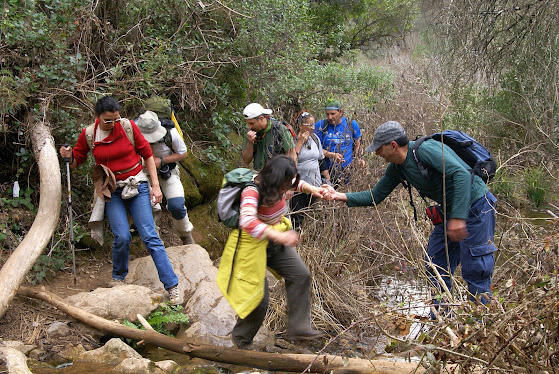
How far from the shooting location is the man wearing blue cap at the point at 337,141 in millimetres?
7141

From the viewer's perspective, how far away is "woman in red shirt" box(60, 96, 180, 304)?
5695mm

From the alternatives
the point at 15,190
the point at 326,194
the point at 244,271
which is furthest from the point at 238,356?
the point at 15,190

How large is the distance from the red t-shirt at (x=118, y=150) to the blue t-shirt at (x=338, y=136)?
2615mm

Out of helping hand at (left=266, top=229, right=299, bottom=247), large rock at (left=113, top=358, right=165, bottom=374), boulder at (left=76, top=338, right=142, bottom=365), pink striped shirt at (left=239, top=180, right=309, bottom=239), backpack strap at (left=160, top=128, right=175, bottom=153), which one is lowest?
boulder at (left=76, top=338, right=142, bottom=365)

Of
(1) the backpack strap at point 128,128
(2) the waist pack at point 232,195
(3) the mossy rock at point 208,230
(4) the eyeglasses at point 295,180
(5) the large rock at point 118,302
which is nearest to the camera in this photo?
(2) the waist pack at point 232,195

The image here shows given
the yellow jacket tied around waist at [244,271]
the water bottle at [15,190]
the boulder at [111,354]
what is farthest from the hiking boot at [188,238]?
the yellow jacket tied around waist at [244,271]

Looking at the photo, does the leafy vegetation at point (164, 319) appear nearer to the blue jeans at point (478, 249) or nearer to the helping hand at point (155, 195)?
the helping hand at point (155, 195)

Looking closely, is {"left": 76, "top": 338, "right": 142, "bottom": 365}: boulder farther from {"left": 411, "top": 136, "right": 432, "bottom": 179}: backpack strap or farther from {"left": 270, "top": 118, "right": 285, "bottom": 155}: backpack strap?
{"left": 411, "top": 136, "right": 432, "bottom": 179}: backpack strap

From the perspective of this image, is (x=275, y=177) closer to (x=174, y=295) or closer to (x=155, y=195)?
(x=155, y=195)

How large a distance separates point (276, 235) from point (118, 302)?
2.10 meters

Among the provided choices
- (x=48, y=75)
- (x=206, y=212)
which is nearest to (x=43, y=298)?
(x=48, y=75)

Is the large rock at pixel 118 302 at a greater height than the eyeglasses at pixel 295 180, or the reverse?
the eyeglasses at pixel 295 180

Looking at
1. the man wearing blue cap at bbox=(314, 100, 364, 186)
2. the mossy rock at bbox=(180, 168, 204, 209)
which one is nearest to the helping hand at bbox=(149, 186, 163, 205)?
the man wearing blue cap at bbox=(314, 100, 364, 186)

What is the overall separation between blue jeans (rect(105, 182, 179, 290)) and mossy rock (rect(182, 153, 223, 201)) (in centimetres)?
278
